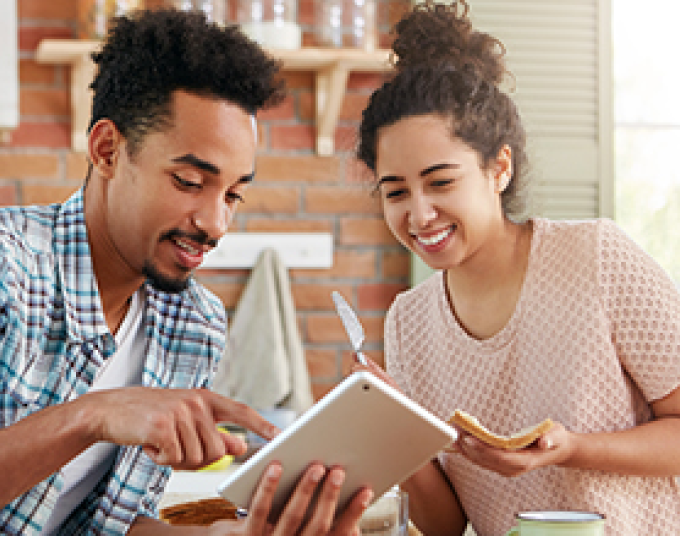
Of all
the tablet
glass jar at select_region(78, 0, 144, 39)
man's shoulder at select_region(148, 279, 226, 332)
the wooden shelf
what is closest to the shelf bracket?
the wooden shelf

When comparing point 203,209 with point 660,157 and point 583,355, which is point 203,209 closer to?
point 583,355

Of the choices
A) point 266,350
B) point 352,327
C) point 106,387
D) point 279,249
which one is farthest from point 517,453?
point 279,249

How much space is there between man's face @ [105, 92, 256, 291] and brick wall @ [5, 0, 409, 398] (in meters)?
1.11

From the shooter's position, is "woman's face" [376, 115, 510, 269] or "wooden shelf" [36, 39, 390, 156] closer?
"woman's face" [376, 115, 510, 269]

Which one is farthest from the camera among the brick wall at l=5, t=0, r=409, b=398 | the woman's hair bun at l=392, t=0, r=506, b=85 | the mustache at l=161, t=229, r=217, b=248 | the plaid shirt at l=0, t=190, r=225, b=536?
the brick wall at l=5, t=0, r=409, b=398

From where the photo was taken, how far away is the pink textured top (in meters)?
1.23

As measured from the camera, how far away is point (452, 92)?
130 centimetres

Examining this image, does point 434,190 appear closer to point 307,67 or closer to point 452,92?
point 452,92

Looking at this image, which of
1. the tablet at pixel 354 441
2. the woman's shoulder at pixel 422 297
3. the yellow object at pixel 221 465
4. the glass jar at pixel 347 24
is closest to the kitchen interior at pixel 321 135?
the glass jar at pixel 347 24

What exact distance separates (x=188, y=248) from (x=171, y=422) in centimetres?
43

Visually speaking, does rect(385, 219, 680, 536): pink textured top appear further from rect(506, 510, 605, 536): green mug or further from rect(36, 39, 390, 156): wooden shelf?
rect(36, 39, 390, 156): wooden shelf

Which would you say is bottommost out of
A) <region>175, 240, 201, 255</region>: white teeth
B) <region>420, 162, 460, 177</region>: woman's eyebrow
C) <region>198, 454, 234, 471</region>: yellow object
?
<region>198, 454, 234, 471</region>: yellow object

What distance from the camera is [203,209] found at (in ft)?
4.09

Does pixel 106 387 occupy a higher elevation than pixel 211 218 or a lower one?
lower
